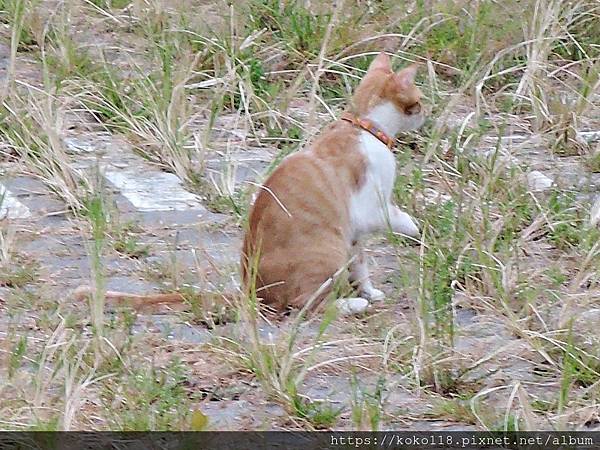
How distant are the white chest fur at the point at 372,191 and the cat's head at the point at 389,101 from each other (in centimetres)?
21

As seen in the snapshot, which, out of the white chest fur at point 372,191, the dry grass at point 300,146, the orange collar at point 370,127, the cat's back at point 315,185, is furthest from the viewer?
the orange collar at point 370,127

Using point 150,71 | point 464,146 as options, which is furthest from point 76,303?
point 150,71

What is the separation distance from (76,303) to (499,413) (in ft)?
4.96

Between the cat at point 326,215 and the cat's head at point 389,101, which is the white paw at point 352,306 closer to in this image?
the cat at point 326,215

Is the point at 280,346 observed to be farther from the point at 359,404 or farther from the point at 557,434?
the point at 557,434

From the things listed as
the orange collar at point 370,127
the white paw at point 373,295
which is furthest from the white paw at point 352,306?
the orange collar at point 370,127

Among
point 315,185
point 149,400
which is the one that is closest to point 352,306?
point 315,185

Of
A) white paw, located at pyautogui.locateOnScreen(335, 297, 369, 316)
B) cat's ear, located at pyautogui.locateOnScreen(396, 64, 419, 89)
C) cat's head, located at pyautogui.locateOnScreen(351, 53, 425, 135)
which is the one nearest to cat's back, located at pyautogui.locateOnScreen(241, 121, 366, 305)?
white paw, located at pyautogui.locateOnScreen(335, 297, 369, 316)

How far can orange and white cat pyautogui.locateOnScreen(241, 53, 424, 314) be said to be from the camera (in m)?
4.33

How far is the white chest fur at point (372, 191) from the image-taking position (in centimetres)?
459

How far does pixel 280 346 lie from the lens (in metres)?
3.79

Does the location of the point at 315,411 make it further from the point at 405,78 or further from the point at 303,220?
the point at 405,78

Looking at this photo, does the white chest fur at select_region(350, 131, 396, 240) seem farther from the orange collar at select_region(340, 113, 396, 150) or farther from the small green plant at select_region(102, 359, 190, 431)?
the small green plant at select_region(102, 359, 190, 431)

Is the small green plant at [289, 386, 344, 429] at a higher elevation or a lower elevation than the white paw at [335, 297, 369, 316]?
higher
